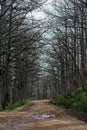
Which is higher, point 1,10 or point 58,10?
point 58,10

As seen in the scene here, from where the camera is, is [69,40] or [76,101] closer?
[76,101]

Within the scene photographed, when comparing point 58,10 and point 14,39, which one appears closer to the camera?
point 14,39

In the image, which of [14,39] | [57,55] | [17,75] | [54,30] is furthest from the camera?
[57,55]

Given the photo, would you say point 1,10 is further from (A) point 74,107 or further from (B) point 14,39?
(A) point 74,107

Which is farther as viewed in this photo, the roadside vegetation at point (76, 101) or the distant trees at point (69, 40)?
the distant trees at point (69, 40)

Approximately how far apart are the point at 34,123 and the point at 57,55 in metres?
28.8

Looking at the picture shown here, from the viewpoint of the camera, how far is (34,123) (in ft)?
48.9

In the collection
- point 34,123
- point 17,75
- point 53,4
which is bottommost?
point 34,123

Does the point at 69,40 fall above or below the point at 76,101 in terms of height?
above

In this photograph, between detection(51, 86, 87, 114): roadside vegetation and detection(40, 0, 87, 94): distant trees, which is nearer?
detection(51, 86, 87, 114): roadside vegetation

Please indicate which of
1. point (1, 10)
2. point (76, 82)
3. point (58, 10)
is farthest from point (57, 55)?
point (1, 10)

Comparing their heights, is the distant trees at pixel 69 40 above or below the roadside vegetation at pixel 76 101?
above

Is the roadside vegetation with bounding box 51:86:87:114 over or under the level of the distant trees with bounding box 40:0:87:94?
under

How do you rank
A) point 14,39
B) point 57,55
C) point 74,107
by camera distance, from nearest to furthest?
point 14,39 < point 74,107 < point 57,55
